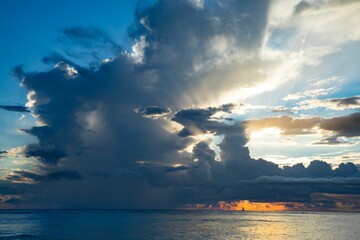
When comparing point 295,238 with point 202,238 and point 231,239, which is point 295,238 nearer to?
point 231,239

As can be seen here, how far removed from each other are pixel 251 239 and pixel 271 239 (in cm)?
1185

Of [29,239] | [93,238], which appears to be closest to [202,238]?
[93,238]

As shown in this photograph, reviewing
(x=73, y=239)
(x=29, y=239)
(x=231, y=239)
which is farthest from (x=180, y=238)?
(x=29, y=239)

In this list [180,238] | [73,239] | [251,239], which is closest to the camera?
[73,239]

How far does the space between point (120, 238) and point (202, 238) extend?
126ft

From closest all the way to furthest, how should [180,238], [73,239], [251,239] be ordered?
[73,239] → [180,238] → [251,239]

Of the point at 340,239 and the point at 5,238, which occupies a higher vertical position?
the point at 5,238

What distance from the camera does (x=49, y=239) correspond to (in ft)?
455

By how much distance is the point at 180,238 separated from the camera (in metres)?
146

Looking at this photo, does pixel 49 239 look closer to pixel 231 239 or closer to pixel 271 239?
pixel 231 239

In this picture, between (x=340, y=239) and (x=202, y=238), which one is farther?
(x=340, y=239)

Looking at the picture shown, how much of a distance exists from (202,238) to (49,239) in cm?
6940

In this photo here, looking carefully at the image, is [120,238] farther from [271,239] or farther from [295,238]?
[295,238]

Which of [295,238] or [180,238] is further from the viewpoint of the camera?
[295,238]
